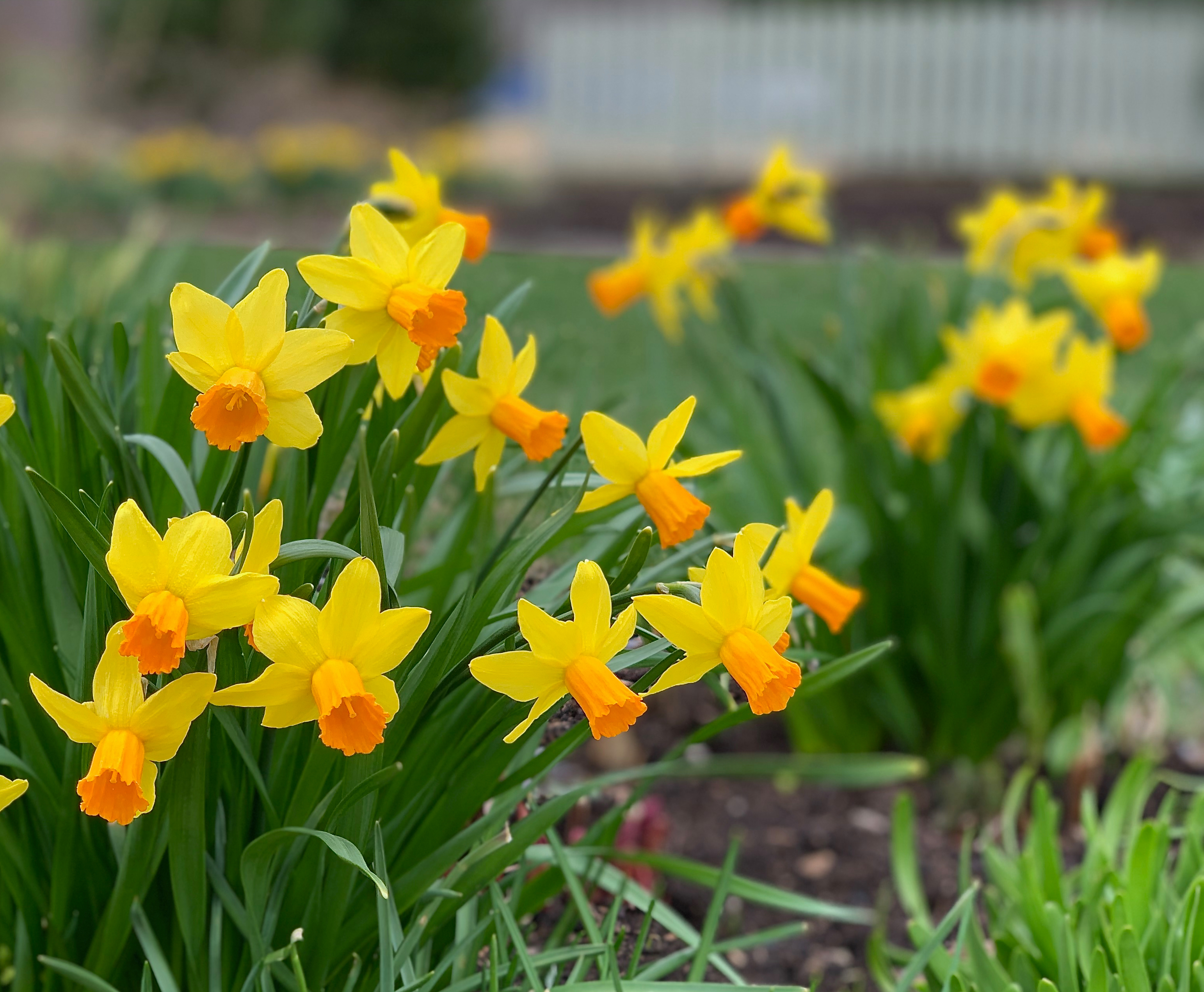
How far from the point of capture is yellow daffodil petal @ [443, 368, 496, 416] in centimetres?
94

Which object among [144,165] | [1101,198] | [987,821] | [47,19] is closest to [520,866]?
[987,821]

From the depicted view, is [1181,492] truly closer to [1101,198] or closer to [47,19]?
[1101,198]

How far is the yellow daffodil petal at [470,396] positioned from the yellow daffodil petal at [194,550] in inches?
9.9

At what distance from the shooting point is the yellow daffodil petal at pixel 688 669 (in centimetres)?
82

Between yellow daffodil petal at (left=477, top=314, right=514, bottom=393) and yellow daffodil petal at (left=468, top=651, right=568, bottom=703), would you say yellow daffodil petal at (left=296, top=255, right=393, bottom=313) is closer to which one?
yellow daffodil petal at (left=477, top=314, right=514, bottom=393)

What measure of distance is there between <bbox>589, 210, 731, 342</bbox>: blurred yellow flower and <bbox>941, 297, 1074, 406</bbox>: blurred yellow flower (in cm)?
41

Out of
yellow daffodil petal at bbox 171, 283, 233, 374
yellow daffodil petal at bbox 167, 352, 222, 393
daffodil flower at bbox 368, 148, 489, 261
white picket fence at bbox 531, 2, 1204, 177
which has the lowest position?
white picket fence at bbox 531, 2, 1204, 177

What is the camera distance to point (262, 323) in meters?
0.80

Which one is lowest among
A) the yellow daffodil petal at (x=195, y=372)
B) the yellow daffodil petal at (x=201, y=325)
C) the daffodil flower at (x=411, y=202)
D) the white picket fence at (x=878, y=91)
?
the white picket fence at (x=878, y=91)

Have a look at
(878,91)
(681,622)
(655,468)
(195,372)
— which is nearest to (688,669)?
(681,622)

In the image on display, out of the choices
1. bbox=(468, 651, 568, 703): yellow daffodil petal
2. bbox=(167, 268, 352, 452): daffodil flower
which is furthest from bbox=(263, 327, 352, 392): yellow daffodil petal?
bbox=(468, 651, 568, 703): yellow daffodil petal

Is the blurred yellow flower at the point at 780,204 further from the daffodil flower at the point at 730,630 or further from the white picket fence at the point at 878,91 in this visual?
the white picket fence at the point at 878,91

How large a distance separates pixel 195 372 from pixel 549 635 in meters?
0.29

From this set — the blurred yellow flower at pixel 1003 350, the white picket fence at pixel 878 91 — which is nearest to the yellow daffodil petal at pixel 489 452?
the blurred yellow flower at pixel 1003 350
